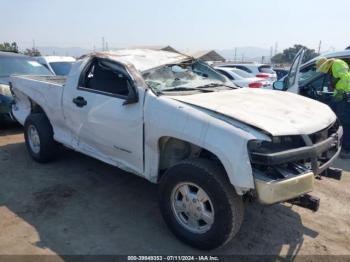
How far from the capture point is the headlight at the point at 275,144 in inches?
118

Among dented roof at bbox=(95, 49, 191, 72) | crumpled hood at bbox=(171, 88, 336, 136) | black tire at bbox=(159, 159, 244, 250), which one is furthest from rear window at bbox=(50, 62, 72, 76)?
black tire at bbox=(159, 159, 244, 250)

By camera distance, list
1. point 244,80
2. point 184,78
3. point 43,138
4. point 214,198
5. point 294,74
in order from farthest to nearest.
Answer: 1. point 244,80
2. point 294,74
3. point 43,138
4. point 184,78
5. point 214,198

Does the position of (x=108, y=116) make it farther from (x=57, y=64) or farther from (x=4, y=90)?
(x=57, y=64)

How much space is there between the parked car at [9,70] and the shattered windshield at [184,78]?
4419 mm

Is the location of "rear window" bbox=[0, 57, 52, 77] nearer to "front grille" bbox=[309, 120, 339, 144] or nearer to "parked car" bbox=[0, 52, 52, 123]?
"parked car" bbox=[0, 52, 52, 123]

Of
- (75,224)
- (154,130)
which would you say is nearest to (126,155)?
(154,130)

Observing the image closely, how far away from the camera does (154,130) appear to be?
3.65 metres

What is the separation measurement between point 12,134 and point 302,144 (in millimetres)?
6179

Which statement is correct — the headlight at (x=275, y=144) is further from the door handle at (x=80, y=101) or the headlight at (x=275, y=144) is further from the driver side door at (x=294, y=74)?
the driver side door at (x=294, y=74)

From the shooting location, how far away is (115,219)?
3.99m

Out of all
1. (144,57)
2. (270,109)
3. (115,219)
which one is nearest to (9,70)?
(144,57)

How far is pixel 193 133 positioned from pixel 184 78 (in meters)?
1.32

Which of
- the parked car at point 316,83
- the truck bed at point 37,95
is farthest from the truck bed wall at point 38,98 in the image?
the parked car at point 316,83

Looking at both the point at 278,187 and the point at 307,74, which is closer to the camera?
the point at 278,187
